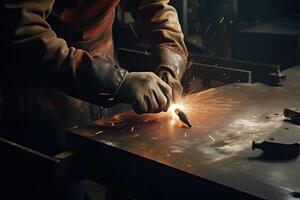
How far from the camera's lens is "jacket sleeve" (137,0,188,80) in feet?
7.85

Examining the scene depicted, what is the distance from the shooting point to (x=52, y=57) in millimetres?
1906

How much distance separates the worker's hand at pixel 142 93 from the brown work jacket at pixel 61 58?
0.13 ft

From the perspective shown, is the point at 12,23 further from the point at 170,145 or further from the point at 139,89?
the point at 170,145

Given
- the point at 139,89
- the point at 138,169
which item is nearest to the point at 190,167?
the point at 138,169

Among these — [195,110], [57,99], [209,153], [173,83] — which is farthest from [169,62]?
[209,153]

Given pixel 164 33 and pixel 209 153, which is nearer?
pixel 209 153

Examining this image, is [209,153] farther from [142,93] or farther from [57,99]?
[57,99]

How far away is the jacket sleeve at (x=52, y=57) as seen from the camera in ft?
6.23

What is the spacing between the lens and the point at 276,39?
3686 millimetres

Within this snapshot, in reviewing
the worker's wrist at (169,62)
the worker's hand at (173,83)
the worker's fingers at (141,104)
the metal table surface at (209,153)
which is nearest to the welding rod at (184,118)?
the metal table surface at (209,153)

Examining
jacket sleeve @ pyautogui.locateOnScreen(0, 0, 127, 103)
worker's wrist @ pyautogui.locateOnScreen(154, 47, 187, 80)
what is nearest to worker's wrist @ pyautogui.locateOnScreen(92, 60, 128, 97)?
jacket sleeve @ pyautogui.locateOnScreen(0, 0, 127, 103)

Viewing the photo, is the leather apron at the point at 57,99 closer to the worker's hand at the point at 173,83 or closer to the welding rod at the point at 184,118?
the worker's hand at the point at 173,83

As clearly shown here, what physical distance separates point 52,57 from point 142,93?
38 centimetres

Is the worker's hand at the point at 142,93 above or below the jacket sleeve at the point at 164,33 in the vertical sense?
below
